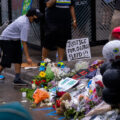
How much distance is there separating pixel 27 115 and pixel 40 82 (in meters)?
4.59

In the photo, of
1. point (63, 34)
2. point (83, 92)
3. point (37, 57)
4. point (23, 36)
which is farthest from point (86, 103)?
point (37, 57)

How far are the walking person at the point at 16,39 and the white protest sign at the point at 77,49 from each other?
32.7 inches

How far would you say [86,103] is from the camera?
14.3ft

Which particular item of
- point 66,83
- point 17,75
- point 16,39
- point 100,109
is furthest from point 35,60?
point 100,109

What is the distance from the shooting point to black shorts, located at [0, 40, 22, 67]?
6.45 meters

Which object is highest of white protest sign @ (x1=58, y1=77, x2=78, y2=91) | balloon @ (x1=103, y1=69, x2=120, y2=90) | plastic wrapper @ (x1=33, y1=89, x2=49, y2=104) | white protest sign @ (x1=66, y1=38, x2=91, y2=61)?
balloon @ (x1=103, y1=69, x2=120, y2=90)

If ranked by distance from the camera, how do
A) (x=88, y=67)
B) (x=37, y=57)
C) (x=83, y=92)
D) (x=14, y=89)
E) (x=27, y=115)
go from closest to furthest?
1. (x=27, y=115)
2. (x=83, y=92)
3. (x=88, y=67)
4. (x=14, y=89)
5. (x=37, y=57)

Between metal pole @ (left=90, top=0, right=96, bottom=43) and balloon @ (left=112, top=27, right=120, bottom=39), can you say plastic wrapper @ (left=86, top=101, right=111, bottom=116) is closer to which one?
balloon @ (left=112, top=27, right=120, bottom=39)

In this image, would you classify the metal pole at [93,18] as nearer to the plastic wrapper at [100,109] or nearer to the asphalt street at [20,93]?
the asphalt street at [20,93]

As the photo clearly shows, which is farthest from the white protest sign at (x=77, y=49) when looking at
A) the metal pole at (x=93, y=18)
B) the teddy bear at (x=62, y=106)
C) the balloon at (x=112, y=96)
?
the balloon at (x=112, y=96)

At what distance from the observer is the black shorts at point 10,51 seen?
645 cm

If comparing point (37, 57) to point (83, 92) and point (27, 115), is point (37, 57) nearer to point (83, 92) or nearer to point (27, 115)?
point (83, 92)

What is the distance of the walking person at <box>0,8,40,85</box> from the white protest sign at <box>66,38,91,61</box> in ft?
2.73

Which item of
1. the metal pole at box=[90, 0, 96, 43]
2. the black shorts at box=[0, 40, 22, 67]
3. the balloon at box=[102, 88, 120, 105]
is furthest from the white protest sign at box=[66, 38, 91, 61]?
the balloon at box=[102, 88, 120, 105]
